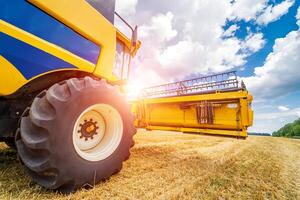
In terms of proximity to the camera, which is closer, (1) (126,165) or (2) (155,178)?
(2) (155,178)

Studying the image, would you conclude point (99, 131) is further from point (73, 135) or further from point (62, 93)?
point (62, 93)

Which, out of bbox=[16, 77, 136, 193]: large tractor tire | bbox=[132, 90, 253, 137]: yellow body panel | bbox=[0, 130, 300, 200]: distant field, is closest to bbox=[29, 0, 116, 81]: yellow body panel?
bbox=[16, 77, 136, 193]: large tractor tire

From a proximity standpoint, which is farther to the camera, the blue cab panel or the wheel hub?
the wheel hub

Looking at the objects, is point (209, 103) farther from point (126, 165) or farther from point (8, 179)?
point (8, 179)

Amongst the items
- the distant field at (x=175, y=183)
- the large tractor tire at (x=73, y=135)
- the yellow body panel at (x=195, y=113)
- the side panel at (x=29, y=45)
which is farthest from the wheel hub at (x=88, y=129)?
the yellow body panel at (x=195, y=113)

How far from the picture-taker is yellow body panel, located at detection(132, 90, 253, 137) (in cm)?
365

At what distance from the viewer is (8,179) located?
7.69ft

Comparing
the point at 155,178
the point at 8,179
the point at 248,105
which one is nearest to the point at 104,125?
the point at 155,178

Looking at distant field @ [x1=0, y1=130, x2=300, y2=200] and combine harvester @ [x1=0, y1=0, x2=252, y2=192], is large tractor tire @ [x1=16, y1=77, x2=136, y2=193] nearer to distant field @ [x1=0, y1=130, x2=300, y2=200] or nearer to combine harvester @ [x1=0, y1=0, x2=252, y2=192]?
combine harvester @ [x1=0, y1=0, x2=252, y2=192]

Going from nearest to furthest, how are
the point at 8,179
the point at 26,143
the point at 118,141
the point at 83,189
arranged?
the point at 26,143, the point at 83,189, the point at 8,179, the point at 118,141

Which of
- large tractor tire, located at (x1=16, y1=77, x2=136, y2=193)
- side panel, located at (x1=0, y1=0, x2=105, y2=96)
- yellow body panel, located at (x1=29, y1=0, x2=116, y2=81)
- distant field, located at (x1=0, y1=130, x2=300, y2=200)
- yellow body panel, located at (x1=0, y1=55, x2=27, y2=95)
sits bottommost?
distant field, located at (x1=0, y1=130, x2=300, y2=200)

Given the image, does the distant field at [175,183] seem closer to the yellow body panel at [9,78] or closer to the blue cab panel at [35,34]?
the yellow body panel at [9,78]

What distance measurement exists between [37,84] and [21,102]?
A: 326 millimetres

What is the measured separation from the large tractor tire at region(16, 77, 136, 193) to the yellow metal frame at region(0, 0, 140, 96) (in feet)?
1.09
